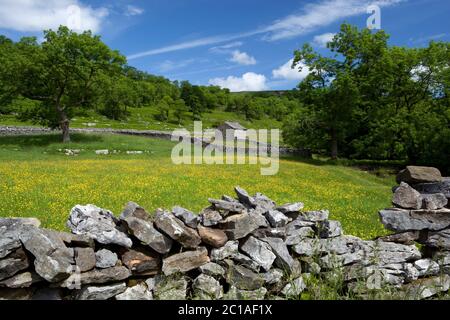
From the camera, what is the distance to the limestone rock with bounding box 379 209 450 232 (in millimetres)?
9086

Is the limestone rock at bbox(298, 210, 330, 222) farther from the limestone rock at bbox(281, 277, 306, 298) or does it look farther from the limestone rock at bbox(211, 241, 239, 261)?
the limestone rock at bbox(211, 241, 239, 261)

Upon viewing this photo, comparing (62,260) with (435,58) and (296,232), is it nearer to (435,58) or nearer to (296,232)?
(296,232)

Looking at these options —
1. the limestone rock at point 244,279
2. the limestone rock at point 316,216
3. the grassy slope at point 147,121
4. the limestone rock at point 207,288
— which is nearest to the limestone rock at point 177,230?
A: the limestone rock at point 207,288

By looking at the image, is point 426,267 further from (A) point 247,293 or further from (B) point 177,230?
(B) point 177,230

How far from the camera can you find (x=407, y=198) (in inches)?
366

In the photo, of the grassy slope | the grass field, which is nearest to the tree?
the grass field

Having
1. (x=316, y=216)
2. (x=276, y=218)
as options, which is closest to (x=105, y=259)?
(x=276, y=218)

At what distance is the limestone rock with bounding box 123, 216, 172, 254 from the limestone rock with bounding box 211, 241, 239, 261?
3.42 feet

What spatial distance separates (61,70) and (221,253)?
4302cm

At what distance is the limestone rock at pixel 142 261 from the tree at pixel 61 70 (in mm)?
41206

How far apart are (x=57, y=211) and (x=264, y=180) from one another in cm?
1567

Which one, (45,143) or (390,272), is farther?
(45,143)

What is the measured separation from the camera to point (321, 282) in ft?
25.4
